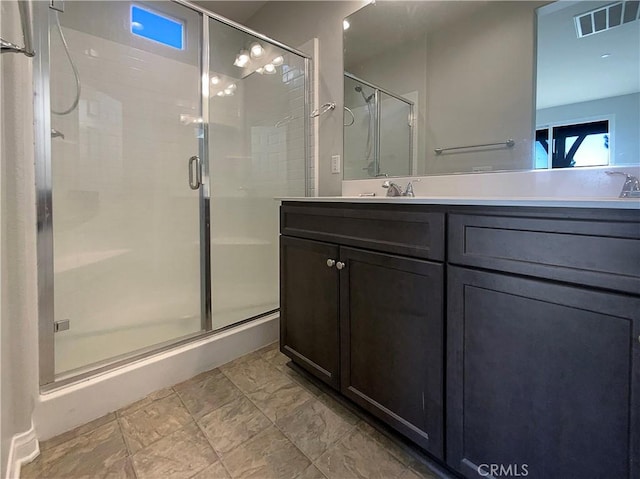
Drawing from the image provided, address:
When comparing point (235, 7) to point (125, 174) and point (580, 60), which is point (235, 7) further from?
point (580, 60)

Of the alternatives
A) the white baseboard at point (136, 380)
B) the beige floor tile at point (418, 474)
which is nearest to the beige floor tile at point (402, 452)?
the beige floor tile at point (418, 474)

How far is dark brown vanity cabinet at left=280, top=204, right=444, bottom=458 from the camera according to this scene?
1003 mm

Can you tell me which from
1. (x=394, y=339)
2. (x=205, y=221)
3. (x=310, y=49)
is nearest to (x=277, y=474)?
(x=394, y=339)

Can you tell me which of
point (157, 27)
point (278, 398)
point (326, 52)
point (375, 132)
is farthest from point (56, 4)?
point (278, 398)

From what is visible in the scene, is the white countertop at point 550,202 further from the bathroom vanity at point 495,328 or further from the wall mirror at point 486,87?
the wall mirror at point 486,87

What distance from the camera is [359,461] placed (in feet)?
3.71

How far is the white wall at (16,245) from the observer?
3.37 feet

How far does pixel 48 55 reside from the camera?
1.38 meters

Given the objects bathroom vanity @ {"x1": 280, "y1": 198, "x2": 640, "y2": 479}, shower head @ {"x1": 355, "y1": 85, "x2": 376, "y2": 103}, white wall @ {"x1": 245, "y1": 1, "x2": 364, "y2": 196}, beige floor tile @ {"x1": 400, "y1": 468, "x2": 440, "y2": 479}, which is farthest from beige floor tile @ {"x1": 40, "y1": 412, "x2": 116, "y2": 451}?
shower head @ {"x1": 355, "y1": 85, "x2": 376, "y2": 103}

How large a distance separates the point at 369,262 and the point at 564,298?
1.90 feet

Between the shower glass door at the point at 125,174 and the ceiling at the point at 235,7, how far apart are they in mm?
433

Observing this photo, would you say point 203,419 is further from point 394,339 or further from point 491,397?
point 491,397

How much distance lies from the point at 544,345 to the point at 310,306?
0.90m

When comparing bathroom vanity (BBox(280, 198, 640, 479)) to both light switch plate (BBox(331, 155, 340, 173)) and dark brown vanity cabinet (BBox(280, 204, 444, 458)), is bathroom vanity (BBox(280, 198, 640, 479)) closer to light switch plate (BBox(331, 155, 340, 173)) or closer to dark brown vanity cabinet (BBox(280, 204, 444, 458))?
dark brown vanity cabinet (BBox(280, 204, 444, 458))
